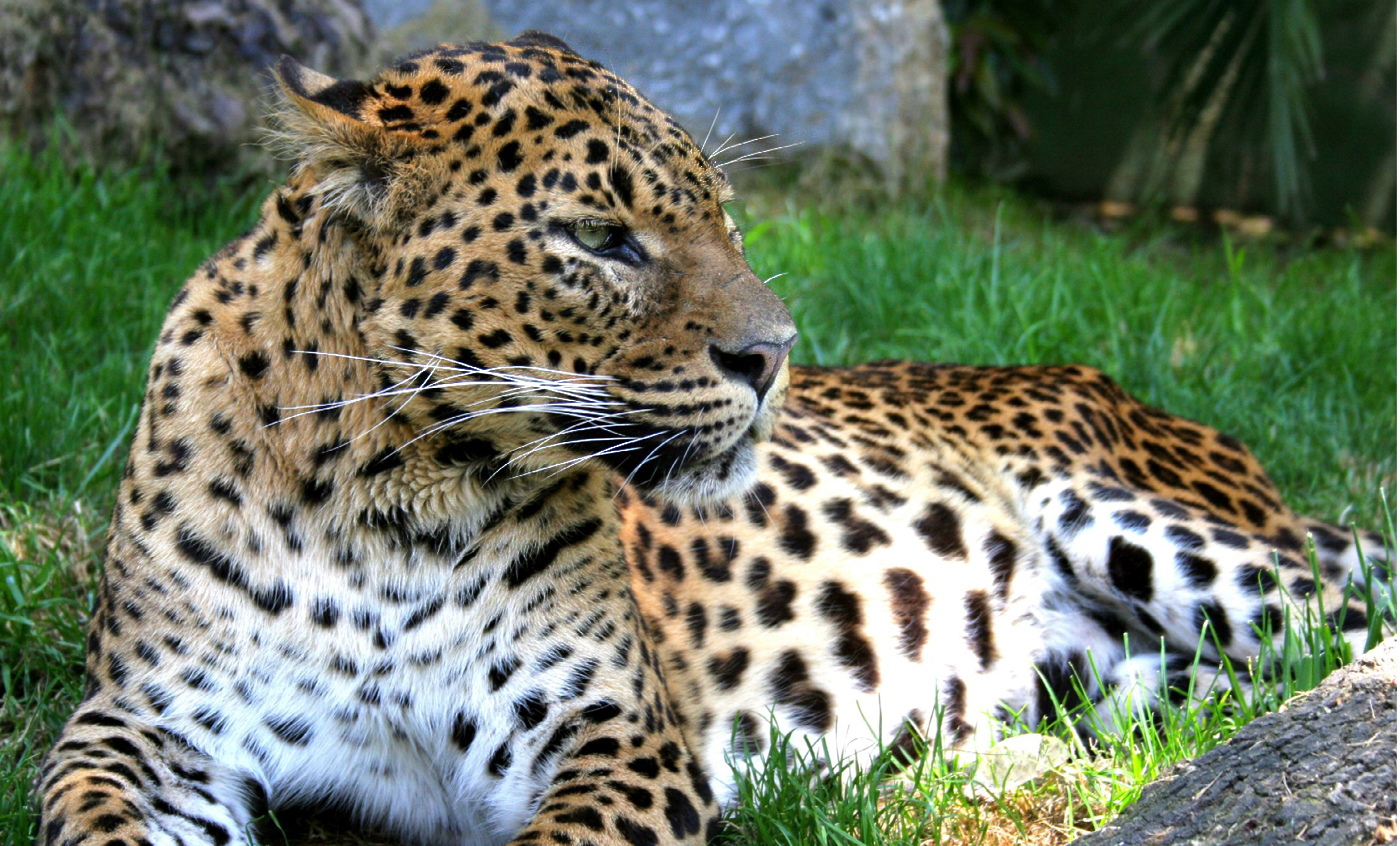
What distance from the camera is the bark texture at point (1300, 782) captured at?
8.82 feet

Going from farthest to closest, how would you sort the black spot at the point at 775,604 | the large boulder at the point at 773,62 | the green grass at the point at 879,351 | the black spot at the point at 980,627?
the large boulder at the point at 773,62
the black spot at the point at 980,627
the black spot at the point at 775,604
the green grass at the point at 879,351

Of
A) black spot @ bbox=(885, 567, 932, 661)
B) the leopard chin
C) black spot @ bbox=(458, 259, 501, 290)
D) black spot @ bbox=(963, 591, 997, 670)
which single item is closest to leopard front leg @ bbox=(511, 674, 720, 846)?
the leopard chin

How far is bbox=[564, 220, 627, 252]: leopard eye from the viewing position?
3.52 metres

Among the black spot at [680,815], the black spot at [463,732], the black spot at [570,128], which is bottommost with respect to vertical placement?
the black spot at [680,815]

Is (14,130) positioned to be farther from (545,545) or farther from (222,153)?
(545,545)

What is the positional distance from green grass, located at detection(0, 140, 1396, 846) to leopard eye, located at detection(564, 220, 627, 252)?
1500 millimetres

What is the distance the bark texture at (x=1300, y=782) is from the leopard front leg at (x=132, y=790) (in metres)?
2.09

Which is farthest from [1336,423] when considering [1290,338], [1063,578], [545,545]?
[545,545]

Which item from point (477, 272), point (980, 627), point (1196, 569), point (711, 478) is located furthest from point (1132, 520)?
point (477, 272)

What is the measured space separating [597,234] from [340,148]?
628 mm

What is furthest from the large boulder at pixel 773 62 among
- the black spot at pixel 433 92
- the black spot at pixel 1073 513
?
the black spot at pixel 433 92

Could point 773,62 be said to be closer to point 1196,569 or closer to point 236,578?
point 1196,569

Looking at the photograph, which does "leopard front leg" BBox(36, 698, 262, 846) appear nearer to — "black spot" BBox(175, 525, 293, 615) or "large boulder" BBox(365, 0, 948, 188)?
"black spot" BBox(175, 525, 293, 615)

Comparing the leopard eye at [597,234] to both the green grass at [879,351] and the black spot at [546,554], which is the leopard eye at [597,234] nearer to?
the black spot at [546,554]
